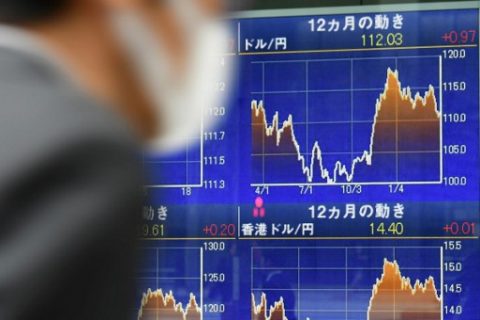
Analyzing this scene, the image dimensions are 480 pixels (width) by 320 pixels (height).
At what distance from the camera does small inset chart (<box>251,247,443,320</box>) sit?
2.71 m

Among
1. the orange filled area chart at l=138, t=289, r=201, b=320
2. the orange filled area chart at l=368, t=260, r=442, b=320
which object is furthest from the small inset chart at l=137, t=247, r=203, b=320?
the orange filled area chart at l=368, t=260, r=442, b=320

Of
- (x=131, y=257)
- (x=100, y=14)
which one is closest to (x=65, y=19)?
(x=100, y=14)

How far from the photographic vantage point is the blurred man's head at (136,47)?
0.54 m

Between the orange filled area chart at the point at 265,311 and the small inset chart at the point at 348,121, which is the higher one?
the small inset chart at the point at 348,121

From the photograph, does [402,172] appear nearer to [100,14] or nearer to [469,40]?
[469,40]

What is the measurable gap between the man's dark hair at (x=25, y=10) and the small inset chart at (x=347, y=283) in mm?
2257

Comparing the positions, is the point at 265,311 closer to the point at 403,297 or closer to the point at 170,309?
the point at 170,309

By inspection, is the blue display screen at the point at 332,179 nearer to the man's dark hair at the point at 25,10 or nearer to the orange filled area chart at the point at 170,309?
the orange filled area chart at the point at 170,309

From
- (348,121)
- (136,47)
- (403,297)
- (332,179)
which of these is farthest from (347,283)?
(136,47)

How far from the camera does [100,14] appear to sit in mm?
560

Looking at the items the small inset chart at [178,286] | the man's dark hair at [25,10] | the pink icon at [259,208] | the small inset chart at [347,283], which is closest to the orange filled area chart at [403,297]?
the small inset chart at [347,283]

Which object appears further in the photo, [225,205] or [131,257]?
[225,205]

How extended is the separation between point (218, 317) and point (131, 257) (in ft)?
7.67

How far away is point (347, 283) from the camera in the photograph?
273cm
